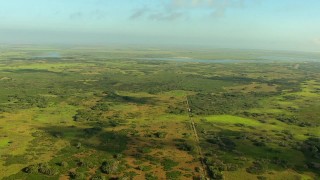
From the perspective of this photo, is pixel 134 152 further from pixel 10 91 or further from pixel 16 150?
pixel 10 91

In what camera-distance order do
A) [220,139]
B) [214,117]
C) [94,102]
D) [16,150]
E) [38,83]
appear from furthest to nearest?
[38,83] < [94,102] < [214,117] < [220,139] < [16,150]

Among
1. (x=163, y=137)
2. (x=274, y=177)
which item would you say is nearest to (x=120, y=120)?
(x=163, y=137)

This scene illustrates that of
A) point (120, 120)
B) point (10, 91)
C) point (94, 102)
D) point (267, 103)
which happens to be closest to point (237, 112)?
point (267, 103)

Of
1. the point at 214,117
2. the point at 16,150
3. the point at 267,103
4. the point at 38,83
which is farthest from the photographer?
the point at 38,83

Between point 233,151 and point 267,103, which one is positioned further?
point 267,103

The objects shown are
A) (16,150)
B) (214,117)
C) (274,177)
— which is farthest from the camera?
(214,117)

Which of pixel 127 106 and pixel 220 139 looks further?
pixel 127 106

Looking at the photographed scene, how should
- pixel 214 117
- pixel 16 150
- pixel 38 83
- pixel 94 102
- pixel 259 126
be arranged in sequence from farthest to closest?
pixel 38 83 < pixel 94 102 < pixel 214 117 < pixel 259 126 < pixel 16 150

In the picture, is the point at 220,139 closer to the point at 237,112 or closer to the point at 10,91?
the point at 237,112

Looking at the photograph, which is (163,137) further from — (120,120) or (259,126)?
(259,126)
